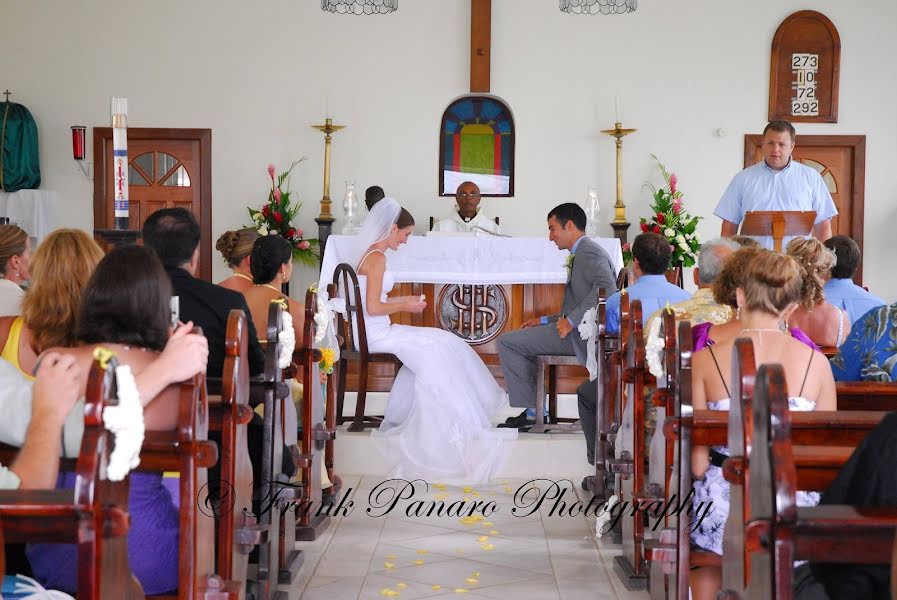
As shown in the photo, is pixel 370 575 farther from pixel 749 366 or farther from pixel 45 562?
pixel 749 366

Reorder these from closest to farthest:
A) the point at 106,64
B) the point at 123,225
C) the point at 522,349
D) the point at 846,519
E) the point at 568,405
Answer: the point at 846,519, the point at 123,225, the point at 522,349, the point at 568,405, the point at 106,64

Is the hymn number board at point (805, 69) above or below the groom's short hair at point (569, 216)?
above

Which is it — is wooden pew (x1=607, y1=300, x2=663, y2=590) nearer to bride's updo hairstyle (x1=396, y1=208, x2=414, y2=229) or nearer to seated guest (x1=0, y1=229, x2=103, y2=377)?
seated guest (x1=0, y1=229, x2=103, y2=377)

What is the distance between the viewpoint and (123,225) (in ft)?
11.5

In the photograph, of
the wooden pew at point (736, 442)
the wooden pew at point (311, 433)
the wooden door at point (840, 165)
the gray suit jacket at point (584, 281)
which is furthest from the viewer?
the wooden door at point (840, 165)

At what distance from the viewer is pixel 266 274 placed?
439 centimetres

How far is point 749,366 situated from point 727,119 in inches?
297

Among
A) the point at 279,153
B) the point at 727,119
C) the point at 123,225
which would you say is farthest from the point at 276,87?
the point at 123,225

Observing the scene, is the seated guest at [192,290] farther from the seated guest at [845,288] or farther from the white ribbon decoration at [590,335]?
the seated guest at [845,288]

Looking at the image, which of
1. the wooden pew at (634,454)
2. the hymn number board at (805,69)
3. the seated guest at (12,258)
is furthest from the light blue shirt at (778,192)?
the seated guest at (12,258)

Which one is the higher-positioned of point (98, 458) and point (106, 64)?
point (106, 64)

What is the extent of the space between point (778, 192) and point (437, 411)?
8.36 feet

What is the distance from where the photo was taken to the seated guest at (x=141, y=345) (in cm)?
224

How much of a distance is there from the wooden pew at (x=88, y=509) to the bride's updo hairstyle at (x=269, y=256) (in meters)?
2.62
